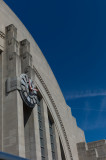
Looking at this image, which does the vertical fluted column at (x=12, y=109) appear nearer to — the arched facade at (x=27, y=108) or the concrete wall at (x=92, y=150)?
the arched facade at (x=27, y=108)

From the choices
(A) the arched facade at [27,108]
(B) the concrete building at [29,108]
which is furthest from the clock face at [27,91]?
(A) the arched facade at [27,108]

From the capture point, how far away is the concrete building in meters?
14.4

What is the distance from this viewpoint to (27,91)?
1600 centimetres

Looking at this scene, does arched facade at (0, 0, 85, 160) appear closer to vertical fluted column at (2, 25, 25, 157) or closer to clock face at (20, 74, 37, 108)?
vertical fluted column at (2, 25, 25, 157)

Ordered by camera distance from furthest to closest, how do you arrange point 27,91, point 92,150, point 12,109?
point 92,150, point 27,91, point 12,109

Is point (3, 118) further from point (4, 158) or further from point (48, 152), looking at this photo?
point (4, 158)

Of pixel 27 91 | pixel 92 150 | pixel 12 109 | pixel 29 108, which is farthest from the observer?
pixel 92 150

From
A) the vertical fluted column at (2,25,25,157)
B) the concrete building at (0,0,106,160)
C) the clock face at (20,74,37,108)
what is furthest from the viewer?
the clock face at (20,74,37,108)

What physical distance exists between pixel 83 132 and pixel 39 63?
12.4m

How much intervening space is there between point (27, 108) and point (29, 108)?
17 centimetres

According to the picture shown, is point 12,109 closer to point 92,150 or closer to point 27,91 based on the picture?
point 27,91

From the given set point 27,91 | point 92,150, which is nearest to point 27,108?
point 27,91

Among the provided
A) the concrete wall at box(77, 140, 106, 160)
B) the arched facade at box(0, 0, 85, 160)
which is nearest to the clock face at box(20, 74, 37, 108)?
the arched facade at box(0, 0, 85, 160)

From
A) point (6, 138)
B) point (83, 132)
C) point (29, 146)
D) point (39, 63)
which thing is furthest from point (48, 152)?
point (83, 132)
